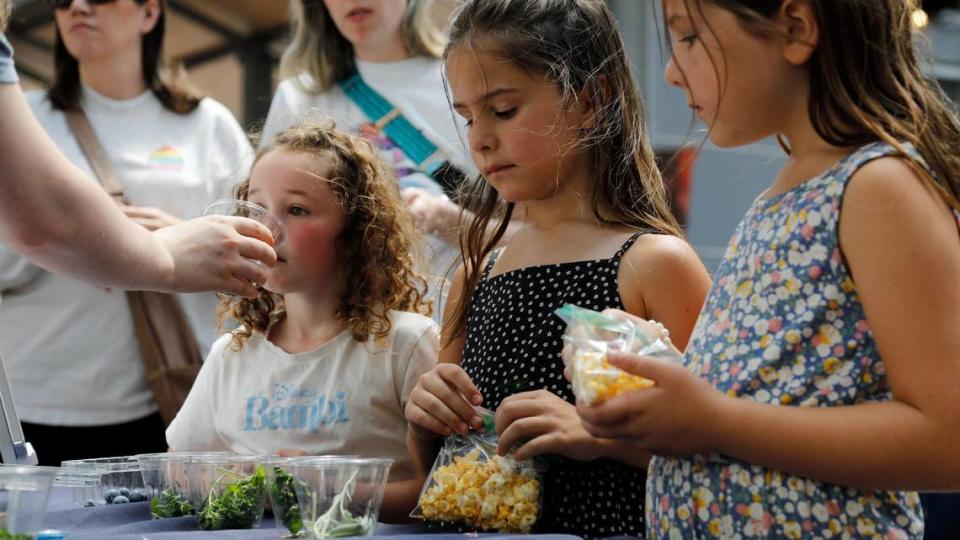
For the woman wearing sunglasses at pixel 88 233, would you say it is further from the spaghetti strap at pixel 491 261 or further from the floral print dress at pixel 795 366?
the floral print dress at pixel 795 366

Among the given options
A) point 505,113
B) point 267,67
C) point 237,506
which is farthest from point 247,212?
point 267,67

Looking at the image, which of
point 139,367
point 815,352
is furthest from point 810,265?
point 139,367

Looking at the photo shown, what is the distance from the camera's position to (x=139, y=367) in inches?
127

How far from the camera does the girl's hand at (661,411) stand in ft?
4.75

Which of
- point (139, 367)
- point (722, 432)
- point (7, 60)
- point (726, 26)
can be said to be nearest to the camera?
point (722, 432)

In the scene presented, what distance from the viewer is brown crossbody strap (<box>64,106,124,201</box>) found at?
10.6 ft

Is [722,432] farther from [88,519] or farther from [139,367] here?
[139,367]

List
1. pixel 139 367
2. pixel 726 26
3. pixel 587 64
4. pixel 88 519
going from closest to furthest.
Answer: pixel 726 26 < pixel 88 519 < pixel 587 64 < pixel 139 367

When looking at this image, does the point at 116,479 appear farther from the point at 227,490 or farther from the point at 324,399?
the point at 324,399

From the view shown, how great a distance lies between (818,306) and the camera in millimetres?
1546

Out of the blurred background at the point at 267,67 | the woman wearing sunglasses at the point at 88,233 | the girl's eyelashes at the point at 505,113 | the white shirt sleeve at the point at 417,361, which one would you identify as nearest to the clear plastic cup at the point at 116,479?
Answer: the woman wearing sunglasses at the point at 88,233

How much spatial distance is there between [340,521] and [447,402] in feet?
1.03

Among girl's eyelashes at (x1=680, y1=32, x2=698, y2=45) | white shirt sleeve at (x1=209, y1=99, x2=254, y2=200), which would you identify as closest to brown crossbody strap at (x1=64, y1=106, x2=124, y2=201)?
white shirt sleeve at (x1=209, y1=99, x2=254, y2=200)

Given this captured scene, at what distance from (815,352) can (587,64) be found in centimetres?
89
